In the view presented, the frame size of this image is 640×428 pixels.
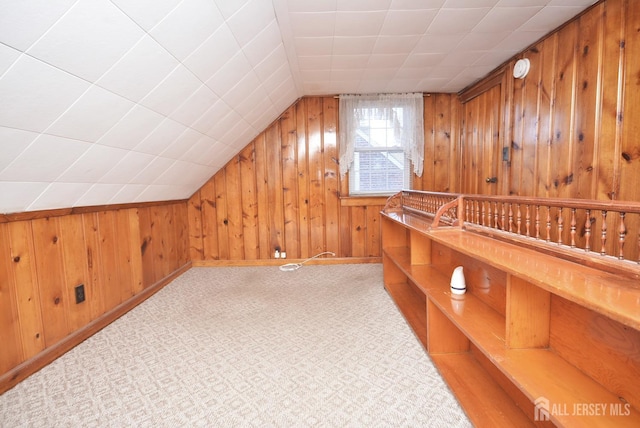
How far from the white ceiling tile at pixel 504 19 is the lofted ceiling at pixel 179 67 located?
0.5 inches

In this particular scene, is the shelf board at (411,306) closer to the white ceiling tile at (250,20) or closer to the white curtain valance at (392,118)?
the white curtain valance at (392,118)

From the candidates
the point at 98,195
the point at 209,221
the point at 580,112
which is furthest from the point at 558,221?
the point at 209,221

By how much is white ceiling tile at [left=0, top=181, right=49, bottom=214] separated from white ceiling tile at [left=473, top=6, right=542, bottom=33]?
3024mm

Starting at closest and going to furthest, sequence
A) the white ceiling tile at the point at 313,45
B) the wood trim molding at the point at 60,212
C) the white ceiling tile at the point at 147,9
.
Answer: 1. the white ceiling tile at the point at 147,9
2. the wood trim molding at the point at 60,212
3. the white ceiling tile at the point at 313,45

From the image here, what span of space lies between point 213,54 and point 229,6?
32 cm

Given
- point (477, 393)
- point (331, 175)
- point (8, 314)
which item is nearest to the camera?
point (477, 393)

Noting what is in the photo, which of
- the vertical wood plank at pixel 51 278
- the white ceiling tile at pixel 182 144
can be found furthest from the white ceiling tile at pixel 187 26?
the vertical wood plank at pixel 51 278

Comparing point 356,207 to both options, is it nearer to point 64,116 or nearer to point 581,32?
point 581,32

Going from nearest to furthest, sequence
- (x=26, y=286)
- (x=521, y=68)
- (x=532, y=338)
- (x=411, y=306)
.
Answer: (x=532, y=338) < (x=26, y=286) < (x=411, y=306) < (x=521, y=68)

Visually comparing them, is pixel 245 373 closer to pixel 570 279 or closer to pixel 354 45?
pixel 570 279

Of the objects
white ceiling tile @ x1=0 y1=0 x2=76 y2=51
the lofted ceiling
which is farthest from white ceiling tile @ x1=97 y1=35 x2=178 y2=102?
white ceiling tile @ x1=0 y1=0 x2=76 y2=51

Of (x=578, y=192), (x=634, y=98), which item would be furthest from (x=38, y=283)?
(x=634, y=98)

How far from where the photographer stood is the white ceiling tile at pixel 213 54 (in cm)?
173

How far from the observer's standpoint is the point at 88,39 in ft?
3.84
